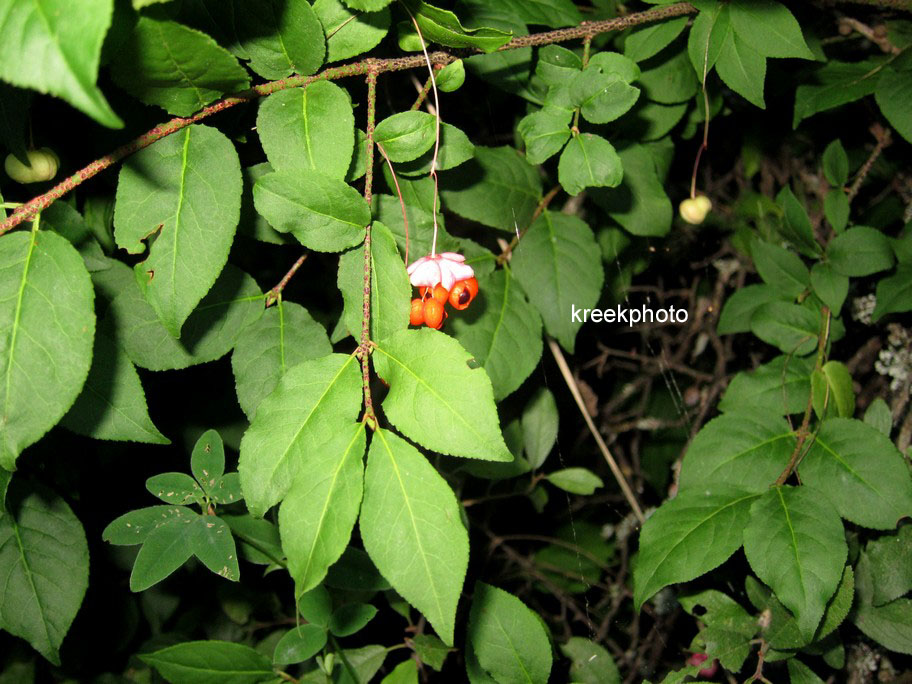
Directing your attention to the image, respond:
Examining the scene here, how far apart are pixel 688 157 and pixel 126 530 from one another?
145 cm

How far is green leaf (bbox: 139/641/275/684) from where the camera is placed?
3.09 feet

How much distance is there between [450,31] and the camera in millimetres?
729

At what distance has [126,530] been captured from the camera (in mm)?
954

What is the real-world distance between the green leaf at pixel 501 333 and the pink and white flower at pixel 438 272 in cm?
21

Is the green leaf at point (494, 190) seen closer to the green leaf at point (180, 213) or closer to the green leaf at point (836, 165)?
the green leaf at point (180, 213)

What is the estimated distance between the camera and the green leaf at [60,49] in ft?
1.28

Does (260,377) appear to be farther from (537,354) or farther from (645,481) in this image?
(645,481)

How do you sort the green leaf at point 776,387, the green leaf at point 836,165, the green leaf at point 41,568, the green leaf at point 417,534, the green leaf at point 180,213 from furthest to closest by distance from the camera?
1. the green leaf at point 836,165
2. the green leaf at point 776,387
3. the green leaf at point 41,568
4. the green leaf at point 180,213
5. the green leaf at point 417,534

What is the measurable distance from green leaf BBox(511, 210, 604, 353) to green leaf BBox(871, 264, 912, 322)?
566 mm

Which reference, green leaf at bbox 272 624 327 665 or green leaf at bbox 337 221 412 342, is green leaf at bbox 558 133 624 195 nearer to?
green leaf at bbox 337 221 412 342

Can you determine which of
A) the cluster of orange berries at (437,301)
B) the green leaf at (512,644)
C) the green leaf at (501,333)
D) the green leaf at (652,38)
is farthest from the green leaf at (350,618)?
the green leaf at (652,38)

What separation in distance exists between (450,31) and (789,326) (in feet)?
3.08

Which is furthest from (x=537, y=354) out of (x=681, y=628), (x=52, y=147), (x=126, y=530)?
(x=681, y=628)

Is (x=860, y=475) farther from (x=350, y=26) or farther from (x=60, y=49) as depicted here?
(x=60, y=49)
